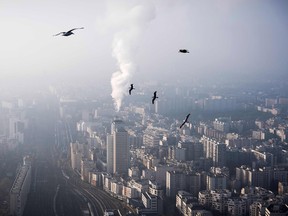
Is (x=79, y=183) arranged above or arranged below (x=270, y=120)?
below

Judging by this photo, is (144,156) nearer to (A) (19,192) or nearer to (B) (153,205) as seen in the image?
(B) (153,205)

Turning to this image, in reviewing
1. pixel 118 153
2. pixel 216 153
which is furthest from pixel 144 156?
pixel 216 153

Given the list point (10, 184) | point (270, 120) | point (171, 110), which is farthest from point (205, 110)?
point (10, 184)

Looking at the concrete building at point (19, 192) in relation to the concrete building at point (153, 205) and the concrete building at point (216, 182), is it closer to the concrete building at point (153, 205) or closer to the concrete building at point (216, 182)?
the concrete building at point (153, 205)

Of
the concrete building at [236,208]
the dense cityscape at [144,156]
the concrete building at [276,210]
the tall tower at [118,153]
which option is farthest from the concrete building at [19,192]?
the concrete building at [276,210]

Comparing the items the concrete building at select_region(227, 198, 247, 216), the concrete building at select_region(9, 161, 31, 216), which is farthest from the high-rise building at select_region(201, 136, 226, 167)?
the concrete building at select_region(9, 161, 31, 216)

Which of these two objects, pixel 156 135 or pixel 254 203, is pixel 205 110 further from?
pixel 254 203
